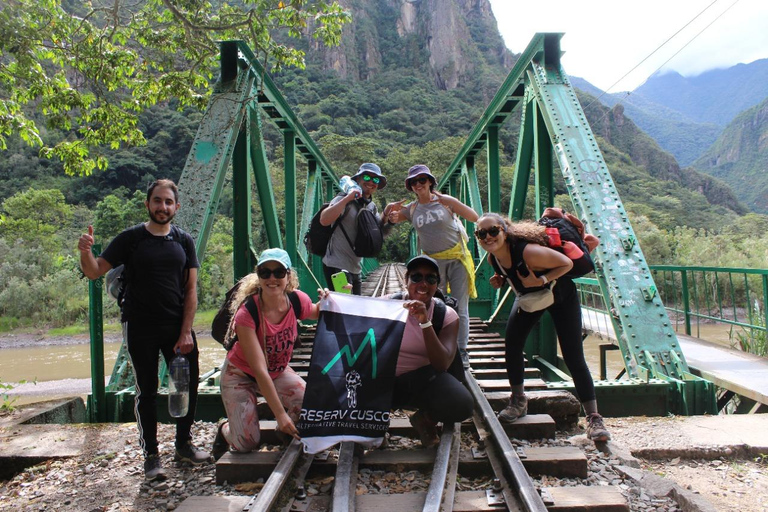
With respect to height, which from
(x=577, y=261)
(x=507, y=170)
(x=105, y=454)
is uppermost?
(x=507, y=170)

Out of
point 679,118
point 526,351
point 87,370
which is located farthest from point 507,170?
point 679,118

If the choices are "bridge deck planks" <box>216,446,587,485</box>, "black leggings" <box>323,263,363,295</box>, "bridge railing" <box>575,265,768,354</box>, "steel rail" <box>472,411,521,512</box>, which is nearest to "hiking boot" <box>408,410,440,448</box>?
"bridge deck planks" <box>216,446,587,485</box>

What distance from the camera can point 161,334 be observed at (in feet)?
8.29

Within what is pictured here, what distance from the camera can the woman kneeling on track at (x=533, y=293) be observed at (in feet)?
8.68

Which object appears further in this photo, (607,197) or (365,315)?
(607,197)

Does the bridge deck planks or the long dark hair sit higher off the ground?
the long dark hair

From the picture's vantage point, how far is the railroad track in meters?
1.97

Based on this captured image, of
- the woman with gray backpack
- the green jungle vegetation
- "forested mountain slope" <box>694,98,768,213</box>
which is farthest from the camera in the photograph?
"forested mountain slope" <box>694,98,768,213</box>

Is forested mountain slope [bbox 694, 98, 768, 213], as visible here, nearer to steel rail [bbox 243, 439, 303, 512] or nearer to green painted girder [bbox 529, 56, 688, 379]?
green painted girder [bbox 529, 56, 688, 379]

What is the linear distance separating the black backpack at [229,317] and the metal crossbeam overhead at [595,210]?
2324 millimetres

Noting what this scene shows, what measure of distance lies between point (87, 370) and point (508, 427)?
→ 49.9 ft

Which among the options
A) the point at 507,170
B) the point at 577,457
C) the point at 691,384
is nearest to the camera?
the point at 577,457

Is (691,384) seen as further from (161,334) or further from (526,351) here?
(161,334)

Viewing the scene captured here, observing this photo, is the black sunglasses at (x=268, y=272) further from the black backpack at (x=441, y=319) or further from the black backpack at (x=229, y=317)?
the black backpack at (x=441, y=319)
